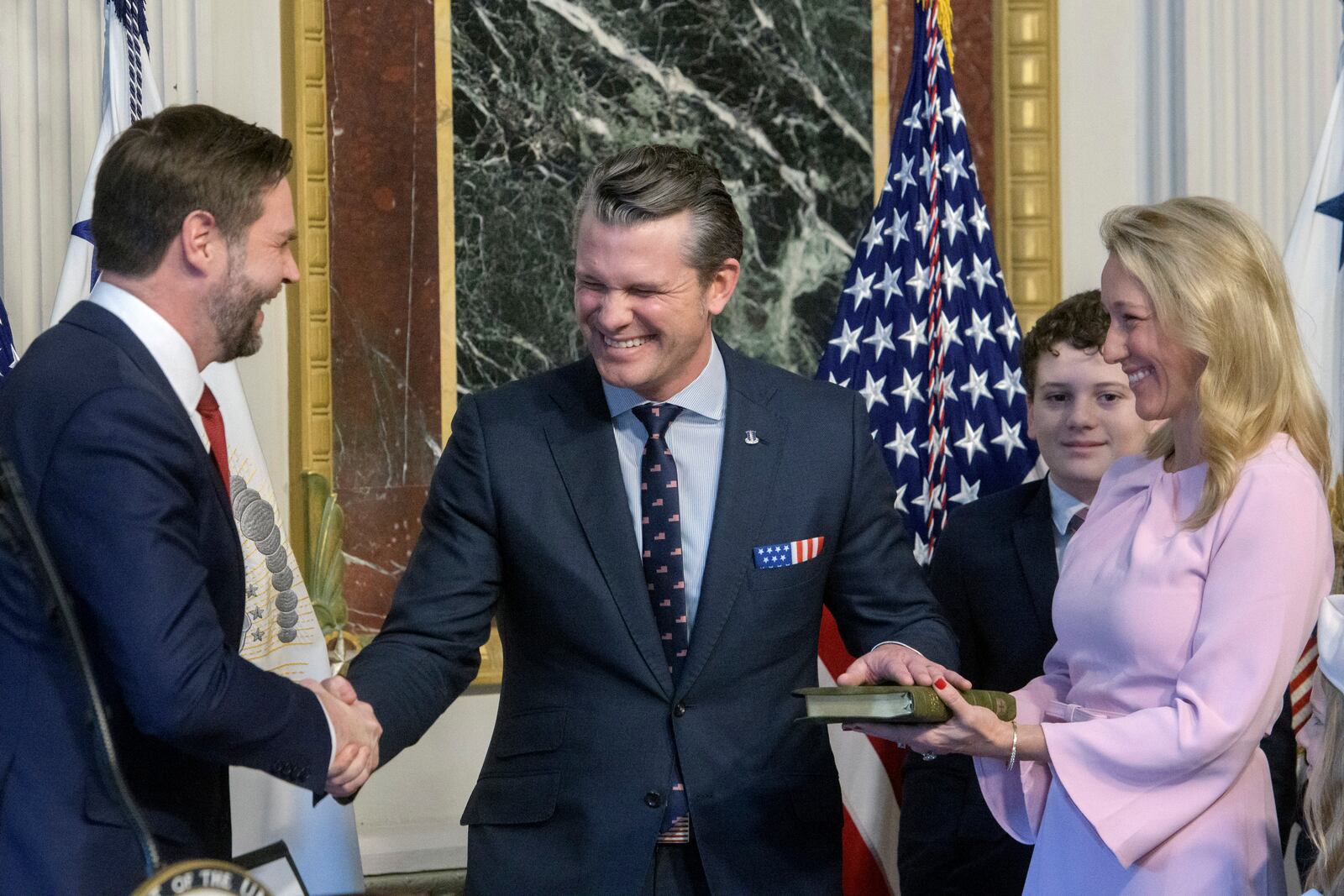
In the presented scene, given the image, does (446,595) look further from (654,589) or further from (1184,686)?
(1184,686)

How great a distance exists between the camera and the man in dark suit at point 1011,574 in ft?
10.2

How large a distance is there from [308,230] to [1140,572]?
9.05 feet

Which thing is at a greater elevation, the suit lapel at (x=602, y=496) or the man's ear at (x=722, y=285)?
the man's ear at (x=722, y=285)

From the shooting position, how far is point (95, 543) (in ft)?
5.96

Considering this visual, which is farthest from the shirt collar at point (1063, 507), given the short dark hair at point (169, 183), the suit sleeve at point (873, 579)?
the short dark hair at point (169, 183)

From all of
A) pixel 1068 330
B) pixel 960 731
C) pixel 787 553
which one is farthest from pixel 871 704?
pixel 1068 330

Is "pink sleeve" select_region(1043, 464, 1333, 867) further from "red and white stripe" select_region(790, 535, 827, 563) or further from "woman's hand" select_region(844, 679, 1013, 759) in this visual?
"red and white stripe" select_region(790, 535, 827, 563)

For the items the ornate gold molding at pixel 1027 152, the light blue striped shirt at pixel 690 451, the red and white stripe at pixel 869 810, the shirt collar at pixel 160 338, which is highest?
the ornate gold molding at pixel 1027 152

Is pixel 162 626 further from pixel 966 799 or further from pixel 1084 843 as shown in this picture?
pixel 966 799

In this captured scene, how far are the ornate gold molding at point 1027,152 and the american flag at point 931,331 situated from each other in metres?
0.64

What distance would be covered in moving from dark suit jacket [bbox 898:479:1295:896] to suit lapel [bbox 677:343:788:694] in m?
0.78

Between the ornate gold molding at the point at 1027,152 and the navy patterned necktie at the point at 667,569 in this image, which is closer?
the navy patterned necktie at the point at 667,569

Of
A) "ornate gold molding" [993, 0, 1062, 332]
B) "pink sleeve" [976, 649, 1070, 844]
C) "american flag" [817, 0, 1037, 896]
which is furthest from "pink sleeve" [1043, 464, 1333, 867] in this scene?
"ornate gold molding" [993, 0, 1062, 332]

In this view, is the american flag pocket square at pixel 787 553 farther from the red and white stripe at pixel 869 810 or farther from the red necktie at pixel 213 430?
the red and white stripe at pixel 869 810
